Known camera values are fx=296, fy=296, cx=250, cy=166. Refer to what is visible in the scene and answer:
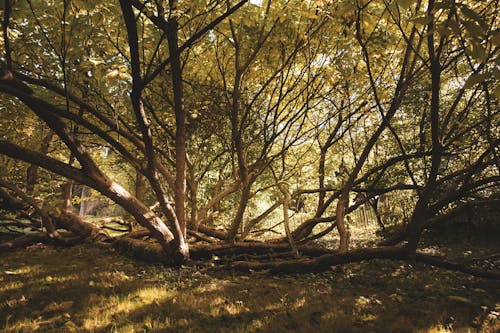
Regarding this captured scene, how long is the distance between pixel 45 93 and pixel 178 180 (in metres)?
4.14

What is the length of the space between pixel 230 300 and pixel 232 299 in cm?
6

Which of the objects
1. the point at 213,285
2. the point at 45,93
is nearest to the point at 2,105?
the point at 45,93

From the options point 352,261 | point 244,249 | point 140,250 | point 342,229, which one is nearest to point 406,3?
point 352,261

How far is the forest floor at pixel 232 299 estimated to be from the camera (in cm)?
341

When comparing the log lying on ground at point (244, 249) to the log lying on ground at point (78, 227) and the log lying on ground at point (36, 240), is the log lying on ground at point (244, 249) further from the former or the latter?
the log lying on ground at point (36, 240)

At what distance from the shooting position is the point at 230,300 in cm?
425

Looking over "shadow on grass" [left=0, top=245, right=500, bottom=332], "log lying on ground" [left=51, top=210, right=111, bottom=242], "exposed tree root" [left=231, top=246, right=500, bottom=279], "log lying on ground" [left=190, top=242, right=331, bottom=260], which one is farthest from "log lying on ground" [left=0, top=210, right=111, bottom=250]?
"exposed tree root" [left=231, top=246, right=500, bottom=279]

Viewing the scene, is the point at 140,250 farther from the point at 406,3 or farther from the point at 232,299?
the point at 406,3

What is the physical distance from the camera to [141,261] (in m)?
6.69

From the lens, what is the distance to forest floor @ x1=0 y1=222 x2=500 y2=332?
3.41 m

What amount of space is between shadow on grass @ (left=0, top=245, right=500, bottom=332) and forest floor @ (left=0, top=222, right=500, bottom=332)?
13 millimetres

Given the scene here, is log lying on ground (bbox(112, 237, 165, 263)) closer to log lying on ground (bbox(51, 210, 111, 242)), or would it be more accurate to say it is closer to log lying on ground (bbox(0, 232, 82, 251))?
log lying on ground (bbox(51, 210, 111, 242))

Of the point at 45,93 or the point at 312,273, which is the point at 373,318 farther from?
the point at 45,93

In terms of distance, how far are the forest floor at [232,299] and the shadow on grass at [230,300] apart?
1 centimetres
